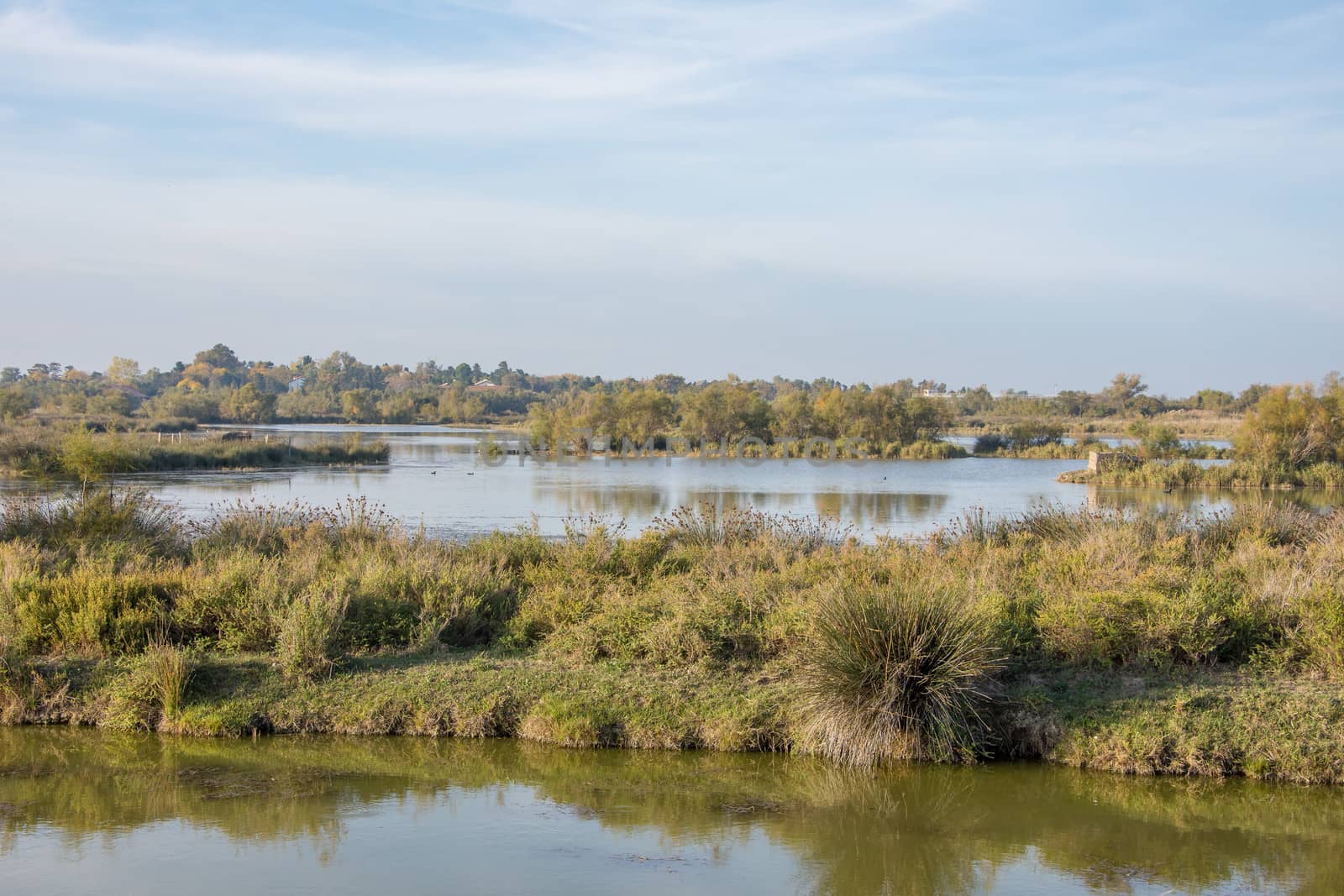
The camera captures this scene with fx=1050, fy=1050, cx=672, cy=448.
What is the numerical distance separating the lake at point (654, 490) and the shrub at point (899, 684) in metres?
10.7

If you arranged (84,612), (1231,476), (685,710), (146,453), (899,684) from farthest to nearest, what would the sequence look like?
(146,453), (1231,476), (84,612), (685,710), (899,684)

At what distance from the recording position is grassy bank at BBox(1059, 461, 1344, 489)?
4066 cm

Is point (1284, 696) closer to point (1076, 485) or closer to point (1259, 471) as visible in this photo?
point (1076, 485)

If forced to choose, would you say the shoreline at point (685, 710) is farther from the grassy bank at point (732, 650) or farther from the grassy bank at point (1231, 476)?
the grassy bank at point (1231, 476)

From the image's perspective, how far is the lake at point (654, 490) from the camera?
2652 cm

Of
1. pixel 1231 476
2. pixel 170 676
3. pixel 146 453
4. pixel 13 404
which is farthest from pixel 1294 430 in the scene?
pixel 13 404

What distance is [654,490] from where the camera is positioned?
3538 centimetres

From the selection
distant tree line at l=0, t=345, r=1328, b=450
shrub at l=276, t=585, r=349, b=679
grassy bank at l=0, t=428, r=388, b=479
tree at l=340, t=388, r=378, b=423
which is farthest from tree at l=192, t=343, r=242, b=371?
shrub at l=276, t=585, r=349, b=679

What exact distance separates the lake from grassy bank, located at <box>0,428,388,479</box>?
50.7 inches

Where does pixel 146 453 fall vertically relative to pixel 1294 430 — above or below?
below

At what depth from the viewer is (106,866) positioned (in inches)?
254

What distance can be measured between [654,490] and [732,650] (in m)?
25.8

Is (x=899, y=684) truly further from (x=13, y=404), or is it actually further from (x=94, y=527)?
(x=13, y=404)

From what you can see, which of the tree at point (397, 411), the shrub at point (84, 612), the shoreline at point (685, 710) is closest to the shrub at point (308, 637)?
the shoreline at point (685, 710)
